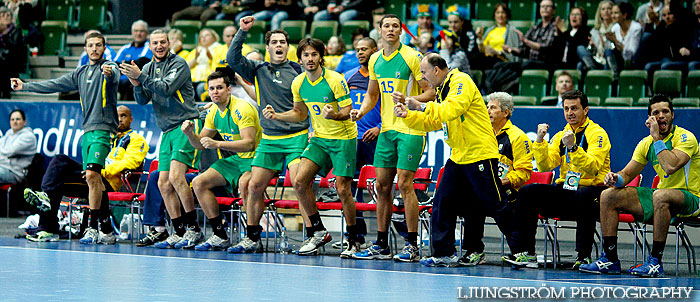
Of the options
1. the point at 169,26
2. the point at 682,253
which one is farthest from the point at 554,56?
the point at 169,26

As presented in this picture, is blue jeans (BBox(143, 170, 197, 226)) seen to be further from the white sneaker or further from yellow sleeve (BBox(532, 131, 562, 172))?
yellow sleeve (BBox(532, 131, 562, 172))

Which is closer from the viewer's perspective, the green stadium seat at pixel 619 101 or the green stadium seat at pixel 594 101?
the green stadium seat at pixel 619 101

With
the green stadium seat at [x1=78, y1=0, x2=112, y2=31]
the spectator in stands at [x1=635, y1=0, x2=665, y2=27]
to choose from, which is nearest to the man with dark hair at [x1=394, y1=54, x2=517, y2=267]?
the spectator in stands at [x1=635, y1=0, x2=665, y2=27]

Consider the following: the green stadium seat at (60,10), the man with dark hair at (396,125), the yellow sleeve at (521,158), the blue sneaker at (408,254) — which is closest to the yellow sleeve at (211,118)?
the man with dark hair at (396,125)

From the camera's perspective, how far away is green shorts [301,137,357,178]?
372 inches

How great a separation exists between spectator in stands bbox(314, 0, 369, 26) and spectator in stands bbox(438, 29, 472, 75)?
2.75m

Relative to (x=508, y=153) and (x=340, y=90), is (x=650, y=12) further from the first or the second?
(x=340, y=90)

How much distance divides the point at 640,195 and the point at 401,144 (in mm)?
2108

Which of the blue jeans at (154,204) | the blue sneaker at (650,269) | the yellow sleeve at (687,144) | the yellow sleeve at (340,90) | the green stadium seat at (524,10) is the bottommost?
the blue sneaker at (650,269)

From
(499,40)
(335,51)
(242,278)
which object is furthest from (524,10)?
(242,278)

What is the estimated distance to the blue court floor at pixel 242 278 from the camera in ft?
21.7

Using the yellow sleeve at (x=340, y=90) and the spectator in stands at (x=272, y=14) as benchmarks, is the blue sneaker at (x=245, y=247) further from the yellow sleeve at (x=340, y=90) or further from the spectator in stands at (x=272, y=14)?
the spectator in stands at (x=272, y=14)

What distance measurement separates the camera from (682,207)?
8336mm

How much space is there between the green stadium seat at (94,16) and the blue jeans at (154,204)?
834 cm
